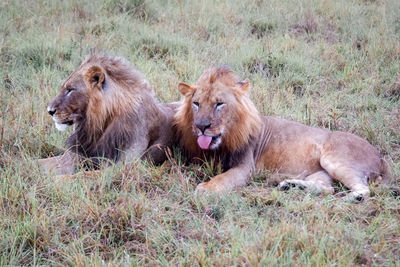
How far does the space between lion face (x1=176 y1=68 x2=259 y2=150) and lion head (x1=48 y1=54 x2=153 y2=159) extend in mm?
491

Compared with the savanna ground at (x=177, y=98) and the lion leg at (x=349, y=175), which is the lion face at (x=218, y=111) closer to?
the savanna ground at (x=177, y=98)

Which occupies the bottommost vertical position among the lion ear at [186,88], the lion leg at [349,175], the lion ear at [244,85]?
the lion leg at [349,175]

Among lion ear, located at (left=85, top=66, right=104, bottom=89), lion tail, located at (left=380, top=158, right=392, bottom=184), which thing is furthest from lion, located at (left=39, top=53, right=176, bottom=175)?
lion tail, located at (left=380, top=158, right=392, bottom=184)

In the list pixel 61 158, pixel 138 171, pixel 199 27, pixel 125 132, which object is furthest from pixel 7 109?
pixel 199 27

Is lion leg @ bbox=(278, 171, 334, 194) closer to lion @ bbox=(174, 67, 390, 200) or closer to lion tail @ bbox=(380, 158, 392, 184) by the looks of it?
lion @ bbox=(174, 67, 390, 200)

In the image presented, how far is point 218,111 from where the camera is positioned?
4379 mm

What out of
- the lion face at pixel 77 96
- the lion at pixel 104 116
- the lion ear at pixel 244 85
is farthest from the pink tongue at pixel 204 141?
the lion face at pixel 77 96

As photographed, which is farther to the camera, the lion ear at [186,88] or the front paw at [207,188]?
the lion ear at [186,88]

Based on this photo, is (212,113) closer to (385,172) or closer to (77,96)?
(77,96)

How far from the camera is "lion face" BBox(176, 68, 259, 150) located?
4301 millimetres

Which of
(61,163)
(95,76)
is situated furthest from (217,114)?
(61,163)

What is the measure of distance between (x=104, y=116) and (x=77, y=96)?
27cm

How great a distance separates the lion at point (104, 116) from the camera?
14.4 ft

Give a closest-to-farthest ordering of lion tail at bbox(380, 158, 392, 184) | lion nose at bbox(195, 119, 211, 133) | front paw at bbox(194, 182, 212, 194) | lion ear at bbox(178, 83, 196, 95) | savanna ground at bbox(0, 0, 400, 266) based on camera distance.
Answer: savanna ground at bbox(0, 0, 400, 266) → front paw at bbox(194, 182, 212, 194) → lion nose at bbox(195, 119, 211, 133) → lion tail at bbox(380, 158, 392, 184) → lion ear at bbox(178, 83, 196, 95)
